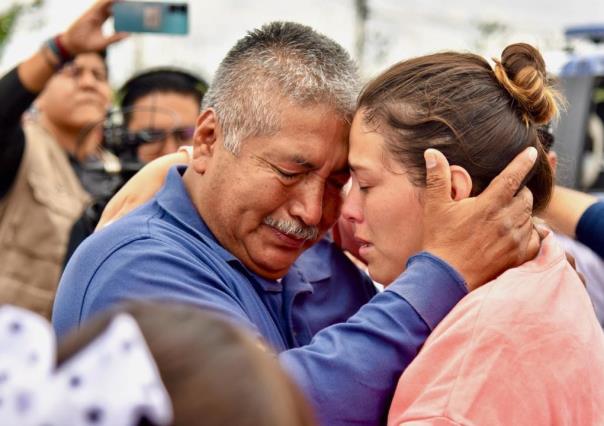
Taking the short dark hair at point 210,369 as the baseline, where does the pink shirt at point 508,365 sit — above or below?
below

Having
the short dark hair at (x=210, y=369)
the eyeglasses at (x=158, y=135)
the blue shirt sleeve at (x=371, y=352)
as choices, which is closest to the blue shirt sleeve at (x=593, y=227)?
the blue shirt sleeve at (x=371, y=352)

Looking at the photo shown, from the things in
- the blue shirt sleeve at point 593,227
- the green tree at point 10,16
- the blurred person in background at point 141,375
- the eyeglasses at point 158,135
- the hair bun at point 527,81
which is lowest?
the green tree at point 10,16

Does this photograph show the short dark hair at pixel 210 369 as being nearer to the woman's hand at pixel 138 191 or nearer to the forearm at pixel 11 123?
the woman's hand at pixel 138 191

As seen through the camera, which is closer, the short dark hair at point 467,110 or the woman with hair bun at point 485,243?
the woman with hair bun at point 485,243

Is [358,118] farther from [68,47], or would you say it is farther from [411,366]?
[68,47]

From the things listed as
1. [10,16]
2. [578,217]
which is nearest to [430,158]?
[578,217]

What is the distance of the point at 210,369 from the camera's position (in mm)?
850

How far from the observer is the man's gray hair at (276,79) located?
7.24ft

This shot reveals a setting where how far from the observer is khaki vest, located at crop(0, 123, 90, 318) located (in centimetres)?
394

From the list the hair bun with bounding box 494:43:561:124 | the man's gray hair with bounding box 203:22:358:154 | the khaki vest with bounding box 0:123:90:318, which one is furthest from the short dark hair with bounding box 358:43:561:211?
the khaki vest with bounding box 0:123:90:318

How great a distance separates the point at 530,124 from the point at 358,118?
38 cm

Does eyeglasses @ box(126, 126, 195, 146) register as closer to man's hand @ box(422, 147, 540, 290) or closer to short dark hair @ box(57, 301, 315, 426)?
man's hand @ box(422, 147, 540, 290)

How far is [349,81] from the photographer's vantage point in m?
2.28

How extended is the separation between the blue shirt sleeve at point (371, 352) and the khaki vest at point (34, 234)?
2.28 m
